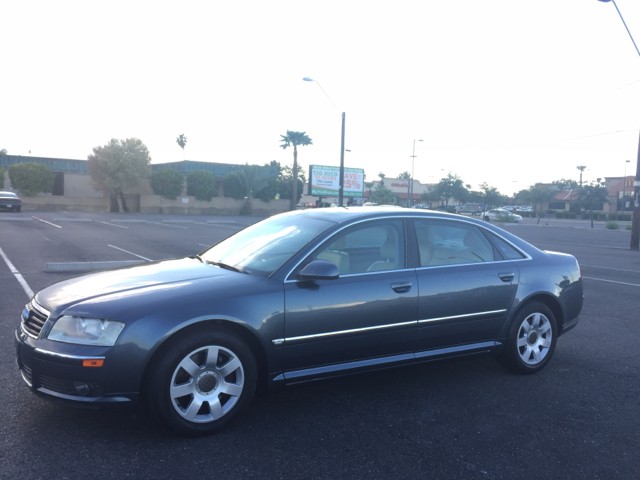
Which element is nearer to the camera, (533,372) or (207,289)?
(207,289)

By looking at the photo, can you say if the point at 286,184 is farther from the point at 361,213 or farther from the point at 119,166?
the point at 361,213

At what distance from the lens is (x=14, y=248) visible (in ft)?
54.5

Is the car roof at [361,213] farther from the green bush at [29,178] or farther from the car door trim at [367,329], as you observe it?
the green bush at [29,178]

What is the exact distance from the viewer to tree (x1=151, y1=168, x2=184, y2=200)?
57.6 metres

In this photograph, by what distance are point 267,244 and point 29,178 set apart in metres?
52.9

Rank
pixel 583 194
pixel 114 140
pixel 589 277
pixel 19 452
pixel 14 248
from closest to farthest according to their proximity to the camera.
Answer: pixel 19 452 → pixel 589 277 → pixel 14 248 → pixel 114 140 → pixel 583 194

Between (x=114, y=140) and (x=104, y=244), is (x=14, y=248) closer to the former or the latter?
(x=104, y=244)

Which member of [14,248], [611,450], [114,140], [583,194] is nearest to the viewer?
[611,450]

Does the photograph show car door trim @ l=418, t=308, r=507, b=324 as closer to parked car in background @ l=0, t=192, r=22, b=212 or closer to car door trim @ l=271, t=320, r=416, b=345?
car door trim @ l=271, t=320, r=416, b=345

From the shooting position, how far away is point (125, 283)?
14.6 feet

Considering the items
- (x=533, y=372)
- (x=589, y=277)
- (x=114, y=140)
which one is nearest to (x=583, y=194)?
(x=114, y=140)

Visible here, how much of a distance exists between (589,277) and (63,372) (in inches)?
495

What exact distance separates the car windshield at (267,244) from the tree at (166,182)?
54054mm

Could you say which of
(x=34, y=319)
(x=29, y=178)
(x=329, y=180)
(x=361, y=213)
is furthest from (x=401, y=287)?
(x=29, y=178)
